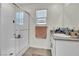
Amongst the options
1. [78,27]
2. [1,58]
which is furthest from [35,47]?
[1,58]

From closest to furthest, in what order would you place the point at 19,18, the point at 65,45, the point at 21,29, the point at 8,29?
the point at 65,45
the point at 8,29
the point at 19,18
the point at 21,29

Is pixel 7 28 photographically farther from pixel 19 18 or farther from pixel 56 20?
pixel 56 20

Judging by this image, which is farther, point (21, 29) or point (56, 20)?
point (21, 29)

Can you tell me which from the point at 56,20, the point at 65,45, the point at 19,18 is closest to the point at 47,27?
the point at 56,20

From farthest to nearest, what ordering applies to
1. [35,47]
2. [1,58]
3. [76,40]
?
1. [35,47]
2. [76,40]
3. [1,58]

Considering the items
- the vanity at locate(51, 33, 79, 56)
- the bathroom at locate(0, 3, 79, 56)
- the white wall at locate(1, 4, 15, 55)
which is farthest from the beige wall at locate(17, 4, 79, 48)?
the white wall at locate(1, 4, 15, 55)

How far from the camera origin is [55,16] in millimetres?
2291

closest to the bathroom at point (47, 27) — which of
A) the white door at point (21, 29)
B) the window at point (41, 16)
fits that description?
the window at point (41, 16)

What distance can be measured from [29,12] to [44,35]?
22.7 inches

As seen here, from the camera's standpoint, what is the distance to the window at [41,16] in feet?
7.36

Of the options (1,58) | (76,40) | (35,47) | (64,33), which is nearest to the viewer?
(1,58)

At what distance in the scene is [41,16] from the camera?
7.41 feet

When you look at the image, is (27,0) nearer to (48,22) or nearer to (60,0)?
(60,0)

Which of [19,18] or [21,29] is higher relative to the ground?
[19,18]
